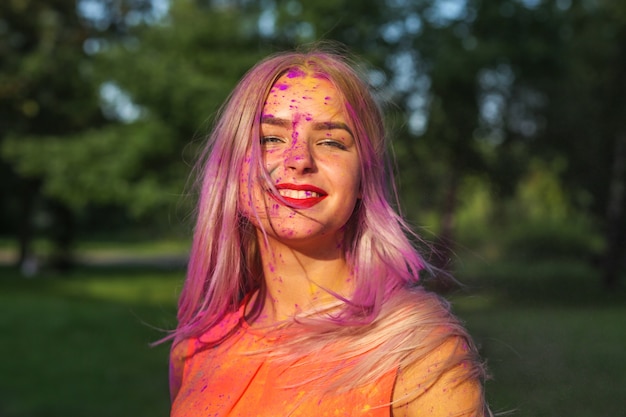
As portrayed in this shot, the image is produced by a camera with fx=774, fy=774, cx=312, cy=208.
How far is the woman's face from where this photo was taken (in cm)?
149

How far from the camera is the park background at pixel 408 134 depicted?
1077 centimetres

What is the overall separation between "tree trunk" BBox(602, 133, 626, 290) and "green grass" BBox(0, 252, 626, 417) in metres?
0.44

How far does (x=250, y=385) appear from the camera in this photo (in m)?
1.48

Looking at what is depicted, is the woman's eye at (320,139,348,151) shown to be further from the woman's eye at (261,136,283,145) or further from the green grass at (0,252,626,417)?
the green grass at (0,252,626,417)

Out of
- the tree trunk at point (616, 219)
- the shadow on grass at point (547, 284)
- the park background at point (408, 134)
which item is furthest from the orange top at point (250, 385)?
the tree trunk at point (616, 219)

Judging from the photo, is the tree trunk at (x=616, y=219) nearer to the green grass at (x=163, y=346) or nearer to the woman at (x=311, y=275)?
the green grass at (x=163, y=346)

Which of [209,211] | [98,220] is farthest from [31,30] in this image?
[98,220]

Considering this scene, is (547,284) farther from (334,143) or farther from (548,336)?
(334,143)

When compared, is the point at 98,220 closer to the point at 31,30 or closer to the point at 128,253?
the point at 128,253

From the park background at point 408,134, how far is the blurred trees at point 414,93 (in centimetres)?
4

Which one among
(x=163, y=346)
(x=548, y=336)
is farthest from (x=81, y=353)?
(x=548, y=336)

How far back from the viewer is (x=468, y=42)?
13117 millimetres

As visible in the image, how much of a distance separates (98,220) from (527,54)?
104 feet

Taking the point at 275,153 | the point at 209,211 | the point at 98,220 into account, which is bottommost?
the point at 98,220
